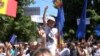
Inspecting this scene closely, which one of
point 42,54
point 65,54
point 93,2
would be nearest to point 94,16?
point 93,2

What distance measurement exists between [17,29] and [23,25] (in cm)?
72

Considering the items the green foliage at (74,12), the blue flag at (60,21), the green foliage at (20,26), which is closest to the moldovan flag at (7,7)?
the blue flag at (60,21)

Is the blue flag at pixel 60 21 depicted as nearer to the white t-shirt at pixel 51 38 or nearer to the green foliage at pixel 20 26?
the white t-shirt at pixel 51 38

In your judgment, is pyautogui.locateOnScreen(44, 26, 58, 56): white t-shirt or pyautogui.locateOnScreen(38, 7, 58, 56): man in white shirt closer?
pyautogui.locateOnScreen(38, 7, 58, 56): man in white shirt

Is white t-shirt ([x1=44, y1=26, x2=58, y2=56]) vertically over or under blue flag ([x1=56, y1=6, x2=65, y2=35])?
over

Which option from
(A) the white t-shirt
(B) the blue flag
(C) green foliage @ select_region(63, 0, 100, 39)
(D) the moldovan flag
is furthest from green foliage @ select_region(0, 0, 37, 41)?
(A) the white t-shirt

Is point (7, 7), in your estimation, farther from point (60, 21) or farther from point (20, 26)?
point (20, 26)

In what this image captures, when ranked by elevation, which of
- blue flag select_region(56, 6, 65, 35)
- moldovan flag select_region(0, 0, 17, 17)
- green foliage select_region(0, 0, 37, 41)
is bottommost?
green foliage select_region(0, 0, 37, 41)

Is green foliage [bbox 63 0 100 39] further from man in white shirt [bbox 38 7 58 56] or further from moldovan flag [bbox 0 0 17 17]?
man in white shirt [bbox 38 7 58 56]

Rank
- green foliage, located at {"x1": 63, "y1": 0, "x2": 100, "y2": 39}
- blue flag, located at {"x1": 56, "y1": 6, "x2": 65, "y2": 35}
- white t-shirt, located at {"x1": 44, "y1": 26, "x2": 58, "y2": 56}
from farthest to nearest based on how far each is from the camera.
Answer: green foliage, located at {"x1": 63, "y1": 0, "x2": 100, "y2": 39} < blue flag, located at {"x1": 56, "y1": 6, "x2": 65, "y2": 35} < white t-shirt, located at {"x1": 44, "y1": 26, "x2": 58, "y2": 56}

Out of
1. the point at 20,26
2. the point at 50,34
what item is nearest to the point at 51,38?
the point at 50,34

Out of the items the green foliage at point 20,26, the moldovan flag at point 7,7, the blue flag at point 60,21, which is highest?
the moldovan flag at point 7,7

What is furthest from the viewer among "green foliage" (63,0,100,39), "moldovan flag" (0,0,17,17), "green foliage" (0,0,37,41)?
"green foliage" (63,0,100,39)

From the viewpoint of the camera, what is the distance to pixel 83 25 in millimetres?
19938
